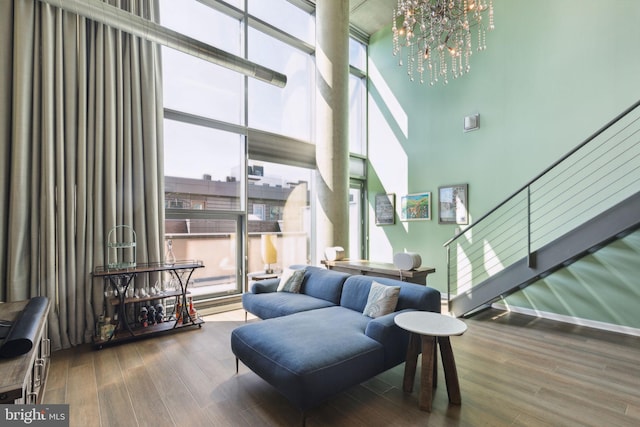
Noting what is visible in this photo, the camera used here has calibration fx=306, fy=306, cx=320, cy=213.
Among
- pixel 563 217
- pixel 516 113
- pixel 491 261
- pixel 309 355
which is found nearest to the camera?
pixel 309 355

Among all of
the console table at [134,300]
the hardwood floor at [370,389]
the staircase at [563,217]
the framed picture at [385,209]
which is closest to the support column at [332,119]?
the framed picture at [385,209]

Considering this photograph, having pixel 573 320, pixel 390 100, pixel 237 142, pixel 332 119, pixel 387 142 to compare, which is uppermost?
pixel 390 100

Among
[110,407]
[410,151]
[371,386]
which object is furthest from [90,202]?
[410,151]

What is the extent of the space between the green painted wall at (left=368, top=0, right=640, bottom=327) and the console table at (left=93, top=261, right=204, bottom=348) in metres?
4.16

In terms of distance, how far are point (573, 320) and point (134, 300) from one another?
5766 millimetres

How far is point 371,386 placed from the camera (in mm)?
2607

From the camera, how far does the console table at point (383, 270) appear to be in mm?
3695

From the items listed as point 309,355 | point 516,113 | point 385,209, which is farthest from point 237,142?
point 516,113

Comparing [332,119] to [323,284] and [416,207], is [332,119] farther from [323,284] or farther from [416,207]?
[323,284]

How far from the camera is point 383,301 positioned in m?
2.95

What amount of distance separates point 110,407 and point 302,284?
2346 millimetres

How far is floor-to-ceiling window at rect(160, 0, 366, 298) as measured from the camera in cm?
463

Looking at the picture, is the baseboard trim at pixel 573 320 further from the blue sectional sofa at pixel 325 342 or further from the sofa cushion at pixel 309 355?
the sofa cushion at pixel 309 355

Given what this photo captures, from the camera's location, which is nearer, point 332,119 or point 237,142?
point 237,142
